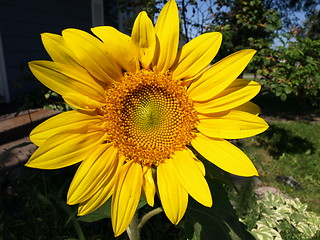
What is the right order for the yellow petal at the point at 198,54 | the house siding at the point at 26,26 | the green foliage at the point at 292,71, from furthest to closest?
the house siding at the point at 26,26 < the green foliage at the point at 292,71 < the yellow petal at the point at 198,54

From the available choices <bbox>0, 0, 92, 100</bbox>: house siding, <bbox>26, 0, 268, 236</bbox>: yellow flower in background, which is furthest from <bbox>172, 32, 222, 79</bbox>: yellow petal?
<bbox>0, 0, 92, 100</bbox>: house siding

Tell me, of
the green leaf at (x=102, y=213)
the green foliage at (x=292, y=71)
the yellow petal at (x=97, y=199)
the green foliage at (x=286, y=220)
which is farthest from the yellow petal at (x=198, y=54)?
the green foliage at (x=292, y=71)

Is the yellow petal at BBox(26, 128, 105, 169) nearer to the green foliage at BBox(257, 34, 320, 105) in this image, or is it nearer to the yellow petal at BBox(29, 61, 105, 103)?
the yellow petal at BBox(29, 61, 105, 103)

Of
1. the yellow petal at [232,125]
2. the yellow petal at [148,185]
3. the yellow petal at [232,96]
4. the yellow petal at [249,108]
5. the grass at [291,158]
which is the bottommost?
the grass at [291,158]

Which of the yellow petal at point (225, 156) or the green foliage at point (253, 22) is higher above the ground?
the green foliage at point (253, 22)

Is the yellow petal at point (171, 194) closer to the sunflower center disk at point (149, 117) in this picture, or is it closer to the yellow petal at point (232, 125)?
the sunflower center disk at point (149, 117)

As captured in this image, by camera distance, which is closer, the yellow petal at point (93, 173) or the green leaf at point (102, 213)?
the yellow petal at point (93, 173)

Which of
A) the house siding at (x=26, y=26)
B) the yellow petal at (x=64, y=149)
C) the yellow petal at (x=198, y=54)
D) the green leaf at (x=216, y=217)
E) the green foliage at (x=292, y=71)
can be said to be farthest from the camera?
the house siding at (x=26, y=26)
